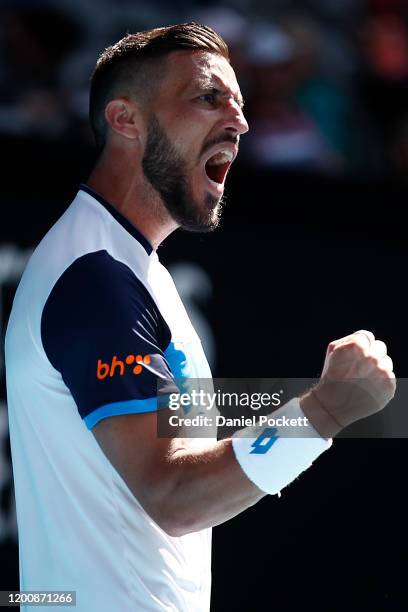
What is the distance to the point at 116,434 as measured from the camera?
233 centimetres

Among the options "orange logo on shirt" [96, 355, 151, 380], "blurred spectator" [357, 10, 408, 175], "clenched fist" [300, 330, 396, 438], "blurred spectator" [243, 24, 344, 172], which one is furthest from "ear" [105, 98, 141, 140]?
"blurred spectator" [357, 10, 408, 175]

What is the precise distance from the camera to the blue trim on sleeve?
2.33m

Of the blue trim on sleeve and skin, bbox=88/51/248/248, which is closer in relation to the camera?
the blue trim on sleeve

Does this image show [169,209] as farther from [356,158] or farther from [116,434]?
[356,158]

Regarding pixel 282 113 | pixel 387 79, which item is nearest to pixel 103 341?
pixel 282 113

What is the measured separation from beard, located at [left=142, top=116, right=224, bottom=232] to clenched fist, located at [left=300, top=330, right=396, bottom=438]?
24.3 inches

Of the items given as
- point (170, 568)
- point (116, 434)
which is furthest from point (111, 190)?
point (170, 568)

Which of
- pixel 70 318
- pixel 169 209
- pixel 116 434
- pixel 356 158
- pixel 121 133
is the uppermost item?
pixel 356 158

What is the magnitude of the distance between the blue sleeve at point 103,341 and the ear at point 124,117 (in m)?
0.42

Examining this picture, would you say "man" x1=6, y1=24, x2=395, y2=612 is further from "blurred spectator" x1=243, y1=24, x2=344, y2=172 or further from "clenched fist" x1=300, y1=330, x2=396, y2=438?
"blurred spectator" x1=243, y1=24, x2=344, y2=172

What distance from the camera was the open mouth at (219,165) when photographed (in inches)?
112

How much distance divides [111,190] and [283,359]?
2045 millimetres

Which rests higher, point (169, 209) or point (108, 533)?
point (169, 209)

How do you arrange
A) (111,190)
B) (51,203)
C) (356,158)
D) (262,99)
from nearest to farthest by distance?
(111,190) < (51,203) < (262,99) < (356,158)
